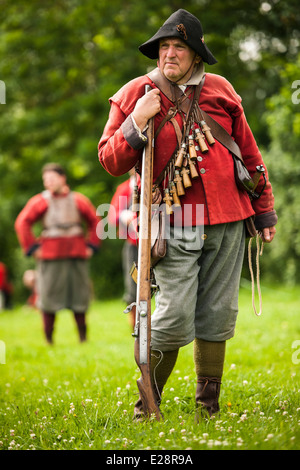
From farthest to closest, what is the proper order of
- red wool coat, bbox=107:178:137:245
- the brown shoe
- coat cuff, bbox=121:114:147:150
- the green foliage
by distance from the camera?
the green foliage, red wool coat, bbox=107:178:137:245, the brown shoe, coat cuff, bbox=121:114:147:150

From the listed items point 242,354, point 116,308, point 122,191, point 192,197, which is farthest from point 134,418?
point 116,308

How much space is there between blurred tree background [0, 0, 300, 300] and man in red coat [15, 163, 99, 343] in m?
3.42

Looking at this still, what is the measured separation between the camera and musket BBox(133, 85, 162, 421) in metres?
3.35

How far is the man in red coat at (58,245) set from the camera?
8.65 m

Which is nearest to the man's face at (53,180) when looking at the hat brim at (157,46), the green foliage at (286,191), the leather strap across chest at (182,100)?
the green foliage at (286,191)

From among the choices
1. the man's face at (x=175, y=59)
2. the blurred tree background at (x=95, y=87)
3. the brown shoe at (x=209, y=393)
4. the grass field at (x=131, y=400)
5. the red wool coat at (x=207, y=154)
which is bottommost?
the grass field at (x=131, y=400)

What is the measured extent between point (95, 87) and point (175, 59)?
16524mm

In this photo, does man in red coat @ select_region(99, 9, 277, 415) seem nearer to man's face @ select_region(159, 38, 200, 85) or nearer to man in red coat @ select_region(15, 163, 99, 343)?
man's face @ select_region(159, 38, 200, 85)

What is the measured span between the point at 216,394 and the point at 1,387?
2.41m

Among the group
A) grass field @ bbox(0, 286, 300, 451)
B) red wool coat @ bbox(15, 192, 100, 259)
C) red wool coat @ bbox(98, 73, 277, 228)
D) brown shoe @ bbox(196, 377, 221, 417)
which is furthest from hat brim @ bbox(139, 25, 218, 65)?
red wool coat @ bbox(15, 192, 100, 259)

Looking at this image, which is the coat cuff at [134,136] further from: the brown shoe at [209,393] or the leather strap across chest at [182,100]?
the brown shoe at [209,393]

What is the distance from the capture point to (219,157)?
11.8ft

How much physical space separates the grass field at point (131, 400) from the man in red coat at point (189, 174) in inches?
15.9

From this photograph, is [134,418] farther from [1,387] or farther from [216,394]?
[1,387]
